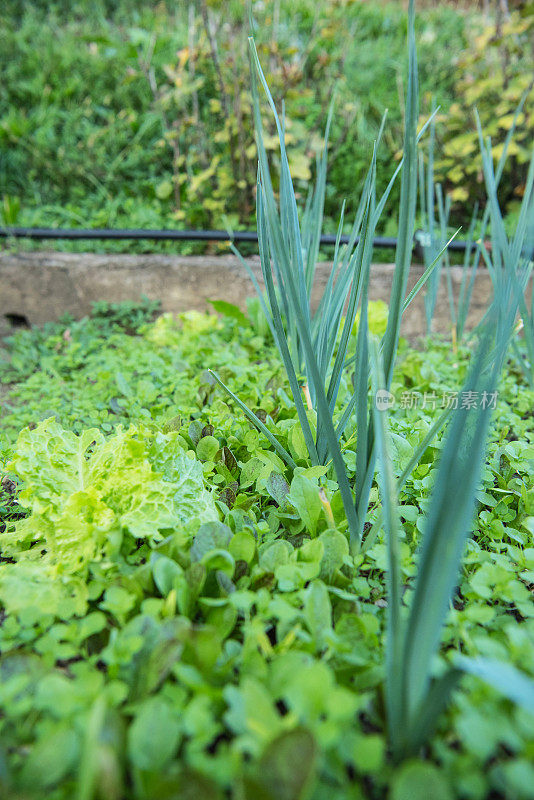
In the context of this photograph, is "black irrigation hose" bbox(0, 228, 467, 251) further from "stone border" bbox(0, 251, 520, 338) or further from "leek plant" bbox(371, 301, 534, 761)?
"leek plant" bbox(371, 301, 534, 761)

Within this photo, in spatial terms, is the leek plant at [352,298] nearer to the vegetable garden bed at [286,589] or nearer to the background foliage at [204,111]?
the vegetable garden bed at [286,589]

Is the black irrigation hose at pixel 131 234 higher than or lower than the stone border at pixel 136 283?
higher

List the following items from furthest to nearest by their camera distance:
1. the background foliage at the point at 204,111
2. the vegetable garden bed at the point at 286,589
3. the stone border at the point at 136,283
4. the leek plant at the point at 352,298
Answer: the background foliage at the point at 204,111 → the stone border at the point at 136,283 → the leek plant at the point at 352,298 → the vegetable garden bed at the point at 286,589

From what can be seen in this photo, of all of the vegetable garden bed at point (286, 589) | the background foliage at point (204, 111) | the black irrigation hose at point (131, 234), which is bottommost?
the vegetable garden bed at point (286, 589)

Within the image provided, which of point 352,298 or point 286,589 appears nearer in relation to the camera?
point 286,589

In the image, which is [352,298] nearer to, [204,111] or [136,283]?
[136,283]

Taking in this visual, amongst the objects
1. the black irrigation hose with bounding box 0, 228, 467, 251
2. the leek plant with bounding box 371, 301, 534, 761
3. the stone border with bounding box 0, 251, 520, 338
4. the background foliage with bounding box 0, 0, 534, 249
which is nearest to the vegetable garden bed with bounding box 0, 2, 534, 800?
the leek plant with bounding box 371, 301, 534, 761

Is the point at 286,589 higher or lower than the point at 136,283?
lower

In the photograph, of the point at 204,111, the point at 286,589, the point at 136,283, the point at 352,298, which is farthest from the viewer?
the point at 204,111

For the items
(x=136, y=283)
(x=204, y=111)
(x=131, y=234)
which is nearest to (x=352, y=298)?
(x=136, y=283)

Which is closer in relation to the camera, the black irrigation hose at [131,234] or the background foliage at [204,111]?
the black irrigation hose at [131,234]

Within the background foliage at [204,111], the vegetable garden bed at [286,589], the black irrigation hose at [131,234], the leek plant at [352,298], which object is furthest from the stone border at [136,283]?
the leek plant at [352,298]

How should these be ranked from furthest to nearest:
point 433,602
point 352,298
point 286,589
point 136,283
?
point 136,283
point 352,298
point 286,589
point 433,602

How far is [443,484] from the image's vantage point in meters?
0.52
